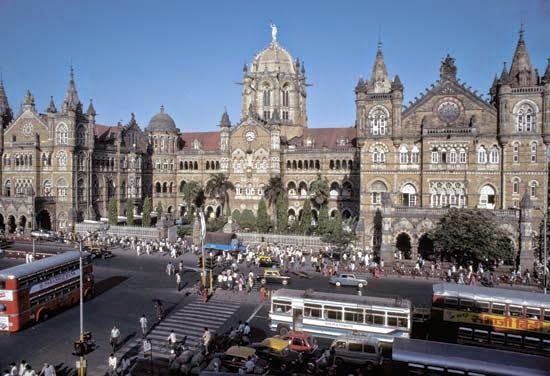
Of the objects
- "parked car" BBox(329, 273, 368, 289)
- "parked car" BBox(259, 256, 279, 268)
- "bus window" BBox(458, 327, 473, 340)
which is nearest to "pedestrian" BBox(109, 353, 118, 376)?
"bus window" BBox(458, 327, 473, 340)

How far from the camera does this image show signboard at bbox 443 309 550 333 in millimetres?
25266

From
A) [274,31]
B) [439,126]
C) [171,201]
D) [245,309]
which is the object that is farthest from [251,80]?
[245,309]

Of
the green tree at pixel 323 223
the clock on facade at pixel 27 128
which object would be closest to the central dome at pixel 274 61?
the green tree at pixel 323 223

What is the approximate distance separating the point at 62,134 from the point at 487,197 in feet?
174

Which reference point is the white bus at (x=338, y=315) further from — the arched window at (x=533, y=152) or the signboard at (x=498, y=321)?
the arched window at (x=533, y=152)

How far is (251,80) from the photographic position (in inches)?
3236

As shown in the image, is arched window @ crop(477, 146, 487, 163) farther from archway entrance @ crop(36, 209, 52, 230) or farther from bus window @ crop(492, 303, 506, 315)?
archway entrance @ crop(36, 209, 52, 230)

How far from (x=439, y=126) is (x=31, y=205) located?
50.4 m

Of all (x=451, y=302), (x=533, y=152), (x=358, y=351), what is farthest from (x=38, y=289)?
(x=533, y=152)

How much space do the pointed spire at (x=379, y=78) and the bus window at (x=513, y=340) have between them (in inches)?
1911

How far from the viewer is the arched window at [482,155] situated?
52594 millimetres

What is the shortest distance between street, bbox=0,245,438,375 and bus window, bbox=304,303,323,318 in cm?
287

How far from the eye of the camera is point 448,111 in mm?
53625

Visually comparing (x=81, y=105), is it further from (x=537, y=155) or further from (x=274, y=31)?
(x=537, y=155)
